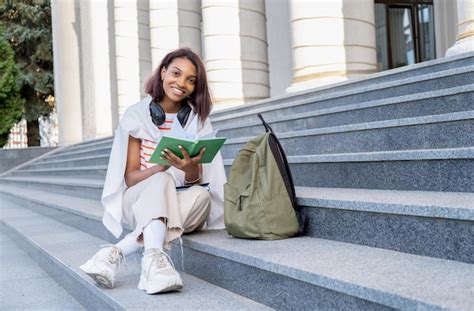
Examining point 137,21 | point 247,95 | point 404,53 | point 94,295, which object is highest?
point 137,21

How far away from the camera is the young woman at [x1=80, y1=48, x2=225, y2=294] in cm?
271

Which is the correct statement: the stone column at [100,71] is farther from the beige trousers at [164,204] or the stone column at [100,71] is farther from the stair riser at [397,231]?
the stair riser at [397,231]

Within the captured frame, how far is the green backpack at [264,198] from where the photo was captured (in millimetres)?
2635

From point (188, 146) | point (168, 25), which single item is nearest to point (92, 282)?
point (188, 146)

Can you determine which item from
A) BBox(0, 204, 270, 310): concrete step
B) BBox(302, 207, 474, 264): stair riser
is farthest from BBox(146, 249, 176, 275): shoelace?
BBox(302, 207, 474, 264): stair riser

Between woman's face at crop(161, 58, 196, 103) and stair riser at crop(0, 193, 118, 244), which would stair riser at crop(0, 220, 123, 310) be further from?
woman's face at crop(161, 58, 196, 103)

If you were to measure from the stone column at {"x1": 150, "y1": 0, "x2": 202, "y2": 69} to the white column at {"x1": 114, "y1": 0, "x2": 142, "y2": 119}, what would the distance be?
301cm

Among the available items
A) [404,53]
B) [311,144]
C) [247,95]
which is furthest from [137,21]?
[311,144]

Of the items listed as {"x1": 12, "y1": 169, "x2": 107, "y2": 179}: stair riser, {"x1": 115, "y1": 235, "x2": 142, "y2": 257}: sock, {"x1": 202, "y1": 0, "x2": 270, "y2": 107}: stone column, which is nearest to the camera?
{"x1": 115, "y1": 235, "x2": 142, "y2": 257}: sock

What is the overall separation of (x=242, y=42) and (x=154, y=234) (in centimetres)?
741

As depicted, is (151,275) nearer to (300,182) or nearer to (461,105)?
(300,182)

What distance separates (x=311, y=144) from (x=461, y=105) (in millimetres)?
1178

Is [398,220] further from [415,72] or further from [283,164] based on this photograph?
[415,72]

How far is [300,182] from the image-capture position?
3699mm
